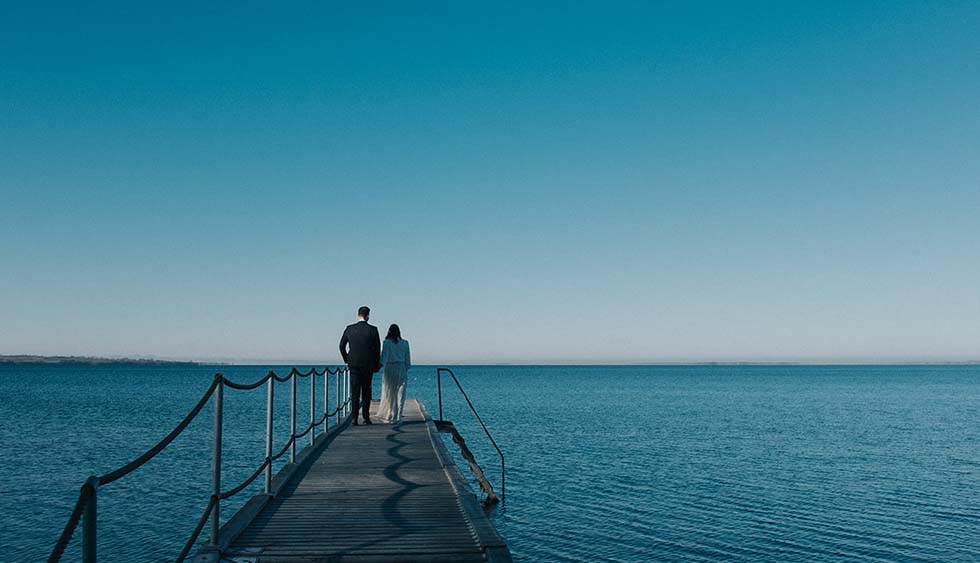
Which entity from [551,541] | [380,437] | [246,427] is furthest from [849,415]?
[380,437]

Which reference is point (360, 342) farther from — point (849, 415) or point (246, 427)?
point (849, 415)

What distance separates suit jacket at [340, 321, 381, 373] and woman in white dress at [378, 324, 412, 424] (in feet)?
2.82

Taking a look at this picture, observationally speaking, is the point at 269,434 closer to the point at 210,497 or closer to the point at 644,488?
the point at 210,497

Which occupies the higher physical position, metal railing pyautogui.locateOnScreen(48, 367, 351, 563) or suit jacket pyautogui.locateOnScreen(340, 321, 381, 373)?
suit jacket pyautogui.locateOnScreen(340, 321, 381, 373)

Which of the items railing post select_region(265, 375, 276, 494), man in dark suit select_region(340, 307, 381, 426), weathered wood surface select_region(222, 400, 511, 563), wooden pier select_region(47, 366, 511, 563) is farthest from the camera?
man in dark suit select_region(340, 307, 381, 426)

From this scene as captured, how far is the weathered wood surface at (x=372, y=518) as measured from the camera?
5.55m

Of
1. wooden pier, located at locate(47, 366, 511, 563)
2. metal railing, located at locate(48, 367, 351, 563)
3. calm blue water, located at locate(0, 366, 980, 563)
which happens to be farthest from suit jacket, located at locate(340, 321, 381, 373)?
calm blue water, located at locate(0, 366, 980, 563)

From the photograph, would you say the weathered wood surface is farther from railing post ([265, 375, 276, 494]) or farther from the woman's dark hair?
the woman's dark hair

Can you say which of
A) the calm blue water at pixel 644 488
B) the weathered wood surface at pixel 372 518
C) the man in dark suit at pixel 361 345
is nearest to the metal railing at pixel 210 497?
the weathered wood surface at pixel 372 518

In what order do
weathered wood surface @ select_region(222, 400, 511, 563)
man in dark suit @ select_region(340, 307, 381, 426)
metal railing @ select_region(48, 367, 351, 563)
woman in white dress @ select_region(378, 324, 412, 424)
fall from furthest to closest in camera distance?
woman in white dress @ select_region(378, 324, 412, 424) < man in dark suit @ select_region(340, 307, 381, 426) < weathered wood surface @ select_region(222, 400, 511, 563) < metal railing @ select_region(48, 367, 351, 563)

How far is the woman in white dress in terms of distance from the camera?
1469 cm

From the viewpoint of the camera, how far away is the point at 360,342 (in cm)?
1347

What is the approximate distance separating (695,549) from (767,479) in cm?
982

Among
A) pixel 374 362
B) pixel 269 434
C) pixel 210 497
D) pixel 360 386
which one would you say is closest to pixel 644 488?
pixel 360 386
